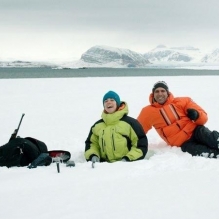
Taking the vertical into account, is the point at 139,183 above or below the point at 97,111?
above

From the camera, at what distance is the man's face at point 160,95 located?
18.1 feet

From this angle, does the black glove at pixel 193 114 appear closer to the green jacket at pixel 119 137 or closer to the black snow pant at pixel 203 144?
the black snow pant at pixel 203 144

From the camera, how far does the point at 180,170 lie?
404cm

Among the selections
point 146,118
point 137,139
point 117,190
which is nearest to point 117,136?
point 137,139

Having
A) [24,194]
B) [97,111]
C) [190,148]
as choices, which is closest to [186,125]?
[190,148]

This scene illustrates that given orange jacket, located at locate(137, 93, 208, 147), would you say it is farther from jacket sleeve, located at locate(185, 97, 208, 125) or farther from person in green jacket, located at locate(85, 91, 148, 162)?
person in green jacket, located at locate(85, 91, 148, 162)

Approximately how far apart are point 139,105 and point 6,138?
5878 mm

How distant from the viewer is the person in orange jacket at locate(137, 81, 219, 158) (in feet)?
17.3

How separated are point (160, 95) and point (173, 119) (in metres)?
0.38

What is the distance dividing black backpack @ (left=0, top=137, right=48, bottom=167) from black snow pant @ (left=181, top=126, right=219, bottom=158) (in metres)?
1.98

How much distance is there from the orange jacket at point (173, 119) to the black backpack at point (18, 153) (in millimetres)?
1762

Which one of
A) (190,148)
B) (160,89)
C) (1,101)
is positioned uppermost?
(160,89)

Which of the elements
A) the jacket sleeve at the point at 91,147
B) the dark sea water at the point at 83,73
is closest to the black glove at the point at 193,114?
the jacket sleeve at the point at 91,147

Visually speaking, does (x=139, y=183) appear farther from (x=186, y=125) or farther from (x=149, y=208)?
(x=186, y=125)
